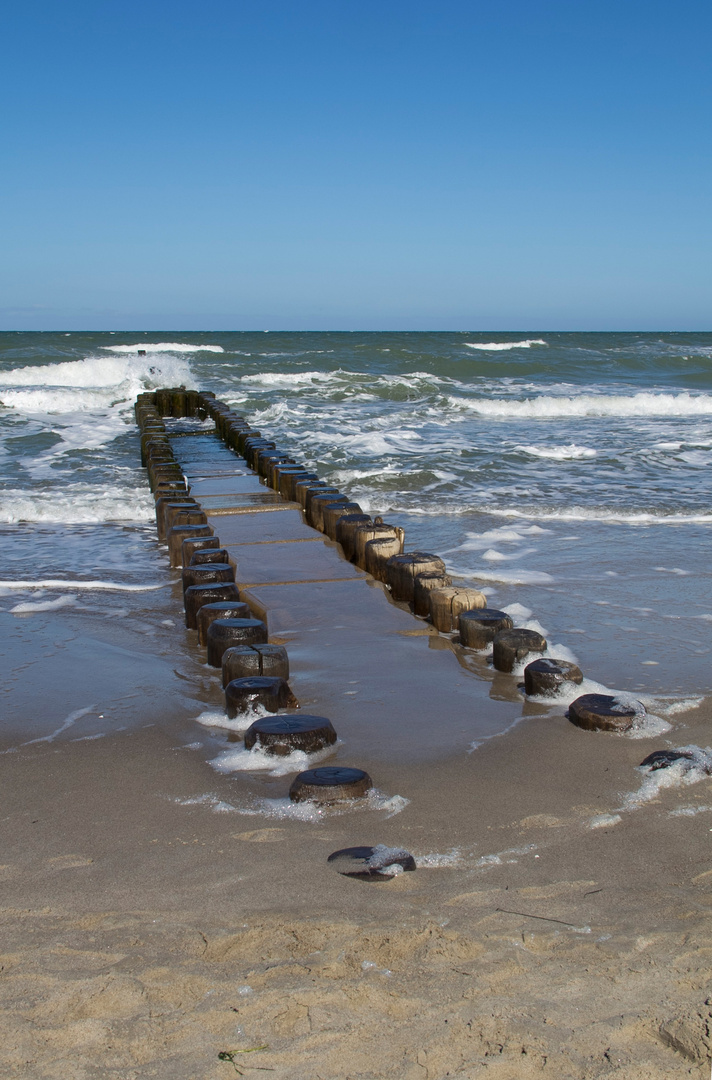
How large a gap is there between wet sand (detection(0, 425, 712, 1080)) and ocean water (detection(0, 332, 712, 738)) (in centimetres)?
78

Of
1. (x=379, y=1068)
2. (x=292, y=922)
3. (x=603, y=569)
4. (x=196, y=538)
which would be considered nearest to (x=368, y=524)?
(x=196, y=538)

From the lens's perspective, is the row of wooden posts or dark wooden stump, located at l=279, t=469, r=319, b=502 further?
dark wooden stump, located at l=279, t=469, r=319, b=502

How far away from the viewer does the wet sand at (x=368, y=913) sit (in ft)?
5.74

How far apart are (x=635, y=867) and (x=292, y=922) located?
3.11ft

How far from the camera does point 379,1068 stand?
169cm

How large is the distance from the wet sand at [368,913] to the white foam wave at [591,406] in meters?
17.5

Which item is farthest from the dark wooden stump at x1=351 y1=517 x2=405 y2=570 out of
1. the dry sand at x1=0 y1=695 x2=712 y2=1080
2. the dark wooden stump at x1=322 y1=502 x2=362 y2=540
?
the dry sand at x1=0 y1=695 x2=712 y2=1080

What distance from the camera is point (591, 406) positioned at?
2203 centimetres

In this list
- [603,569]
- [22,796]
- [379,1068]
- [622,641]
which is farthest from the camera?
[603,569]

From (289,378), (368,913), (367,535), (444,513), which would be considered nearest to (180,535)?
(367,535)

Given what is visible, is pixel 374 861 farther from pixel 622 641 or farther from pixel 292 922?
pixel 622 641

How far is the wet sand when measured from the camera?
1748 millimetres

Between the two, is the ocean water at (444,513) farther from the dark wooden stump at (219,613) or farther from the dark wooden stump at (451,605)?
the dark wooden stump at (451,605)

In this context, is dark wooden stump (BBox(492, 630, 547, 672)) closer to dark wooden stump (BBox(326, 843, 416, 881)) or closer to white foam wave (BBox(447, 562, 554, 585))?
dark wooden stump (BBox(326, 843, 416, 881))
